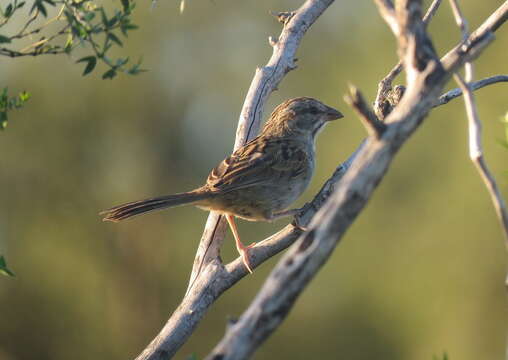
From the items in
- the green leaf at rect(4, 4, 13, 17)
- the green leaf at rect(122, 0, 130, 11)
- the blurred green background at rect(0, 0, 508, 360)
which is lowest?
the blurred green background at rect(0, 0, 508, 360)

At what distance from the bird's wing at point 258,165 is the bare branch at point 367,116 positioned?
301cm

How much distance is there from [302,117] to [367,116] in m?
4.00

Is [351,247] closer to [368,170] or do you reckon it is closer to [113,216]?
[113,216]

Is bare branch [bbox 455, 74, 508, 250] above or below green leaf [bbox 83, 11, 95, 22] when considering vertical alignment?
below

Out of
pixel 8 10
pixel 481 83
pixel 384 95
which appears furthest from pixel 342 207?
pixel 384 95

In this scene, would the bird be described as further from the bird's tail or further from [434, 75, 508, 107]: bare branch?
[434, 75, 508, 107]: bare branch

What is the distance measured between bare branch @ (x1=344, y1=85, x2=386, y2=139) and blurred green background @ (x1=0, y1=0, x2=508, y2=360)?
9.46m

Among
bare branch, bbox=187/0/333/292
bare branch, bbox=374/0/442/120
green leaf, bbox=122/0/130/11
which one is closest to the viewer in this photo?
green leaf, bbox=122/0/130/11

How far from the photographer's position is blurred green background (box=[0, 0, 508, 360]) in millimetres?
11789

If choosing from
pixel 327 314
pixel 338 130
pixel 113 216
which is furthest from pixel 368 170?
pixel 327 314

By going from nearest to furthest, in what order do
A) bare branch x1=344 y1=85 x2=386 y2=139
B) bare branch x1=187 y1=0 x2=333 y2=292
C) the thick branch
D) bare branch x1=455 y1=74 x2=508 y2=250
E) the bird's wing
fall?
bare branch x1=344 y1=85 x2=386 y2=139, bare branch x1=455 y1=74 x2=508 y2=250, the thick branch, bare branch x1=187 y1=0 x2=333 y2=292, the bird's wing

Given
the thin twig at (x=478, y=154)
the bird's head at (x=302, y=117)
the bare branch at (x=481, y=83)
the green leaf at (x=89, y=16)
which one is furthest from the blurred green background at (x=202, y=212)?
the thin twig at (x=478, y=154)

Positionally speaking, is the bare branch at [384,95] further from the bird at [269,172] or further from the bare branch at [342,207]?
the bare branch at [342,207]

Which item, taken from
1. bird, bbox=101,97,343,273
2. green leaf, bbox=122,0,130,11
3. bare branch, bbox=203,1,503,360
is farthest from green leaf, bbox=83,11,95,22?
bare branch, bbox=203,1,503,360
